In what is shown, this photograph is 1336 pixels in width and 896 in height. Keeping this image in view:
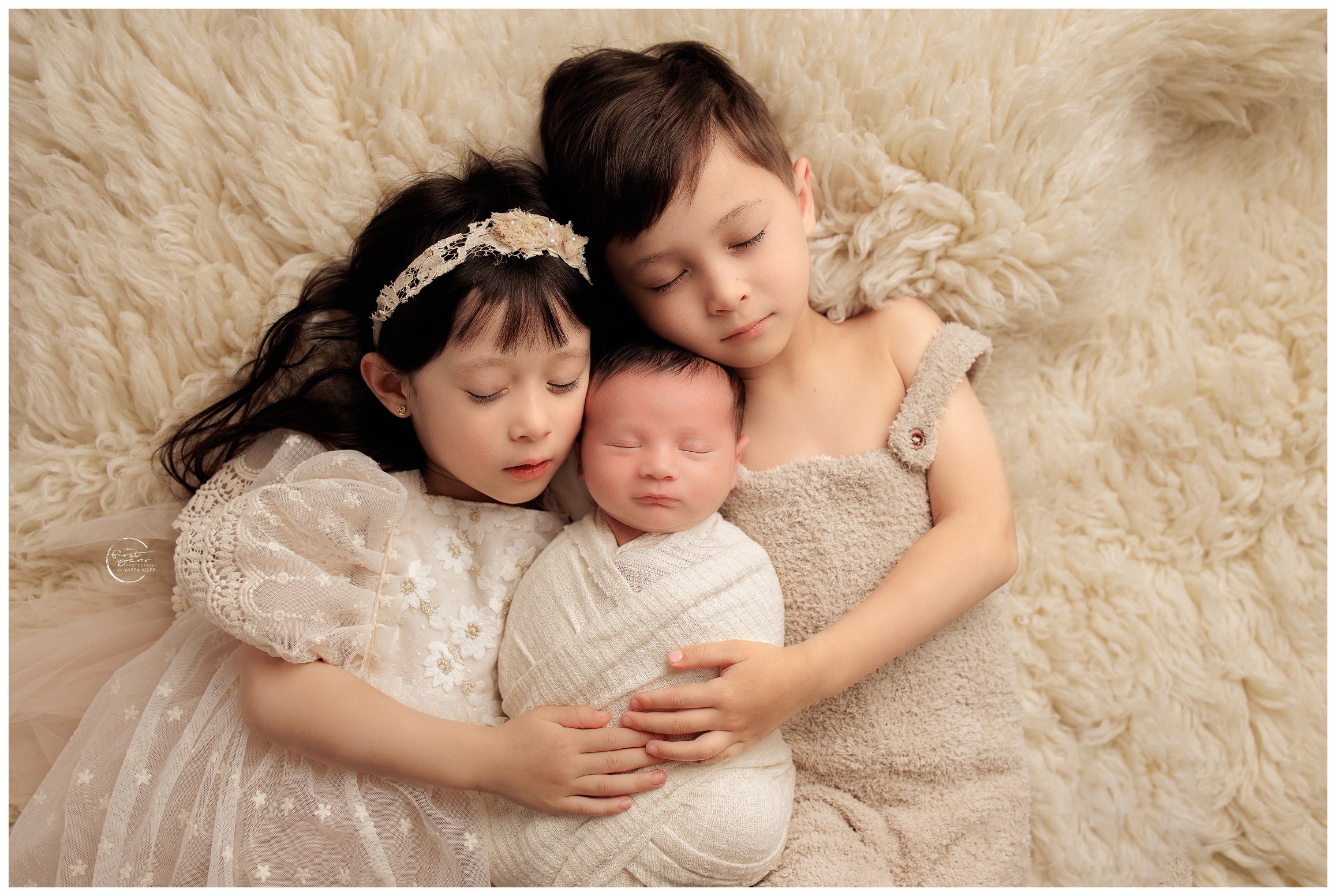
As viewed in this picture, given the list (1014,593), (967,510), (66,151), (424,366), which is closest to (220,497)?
(424,366)

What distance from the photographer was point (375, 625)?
55.9 inches

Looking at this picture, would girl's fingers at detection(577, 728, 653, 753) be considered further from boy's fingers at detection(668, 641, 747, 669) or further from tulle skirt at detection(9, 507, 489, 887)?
tulle skirt at detection(9, 507, 489, 887)

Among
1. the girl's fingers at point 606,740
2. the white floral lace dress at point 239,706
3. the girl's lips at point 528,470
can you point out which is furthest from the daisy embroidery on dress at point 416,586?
the girl's fingers at point 606,740

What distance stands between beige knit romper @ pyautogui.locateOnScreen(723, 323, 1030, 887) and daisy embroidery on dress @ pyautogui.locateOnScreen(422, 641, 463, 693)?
1.79ft

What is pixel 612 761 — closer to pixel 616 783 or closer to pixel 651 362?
pixel 616 783

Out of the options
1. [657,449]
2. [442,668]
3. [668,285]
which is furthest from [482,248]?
[442,668]

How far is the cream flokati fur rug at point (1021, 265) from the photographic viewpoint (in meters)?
1.55

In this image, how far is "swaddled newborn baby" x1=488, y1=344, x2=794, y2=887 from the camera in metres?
1.34

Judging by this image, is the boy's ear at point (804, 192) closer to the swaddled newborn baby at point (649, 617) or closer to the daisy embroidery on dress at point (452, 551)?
the swaddled newborn baby at point (649, 617)

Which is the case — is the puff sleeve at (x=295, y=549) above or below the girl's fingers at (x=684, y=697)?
above

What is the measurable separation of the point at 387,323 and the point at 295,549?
1.24 feet

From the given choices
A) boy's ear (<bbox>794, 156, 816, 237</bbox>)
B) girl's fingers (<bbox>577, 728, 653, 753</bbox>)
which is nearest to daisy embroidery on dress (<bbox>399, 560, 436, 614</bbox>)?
girl's fingers (<bbox>577, 728, 653, 753</bbox>)

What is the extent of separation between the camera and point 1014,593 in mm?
1725

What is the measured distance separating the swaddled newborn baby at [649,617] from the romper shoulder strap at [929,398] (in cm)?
30
